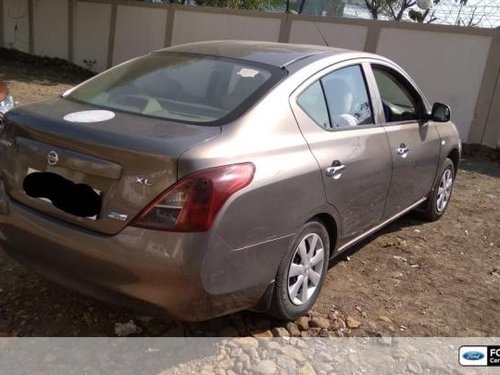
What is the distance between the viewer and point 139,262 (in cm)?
242

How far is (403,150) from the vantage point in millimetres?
4066

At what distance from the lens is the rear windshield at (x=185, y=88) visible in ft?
9.53

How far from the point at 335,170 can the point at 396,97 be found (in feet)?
5.44

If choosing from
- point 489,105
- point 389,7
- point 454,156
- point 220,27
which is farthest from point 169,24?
point 454,156

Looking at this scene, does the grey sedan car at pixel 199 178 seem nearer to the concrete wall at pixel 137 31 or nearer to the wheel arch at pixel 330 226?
the wheel arch at pixel 330 226

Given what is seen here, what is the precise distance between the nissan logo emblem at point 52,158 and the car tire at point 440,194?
360 centimetres

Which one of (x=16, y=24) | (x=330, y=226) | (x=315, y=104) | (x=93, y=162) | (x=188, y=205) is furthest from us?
(x=16, y=24)

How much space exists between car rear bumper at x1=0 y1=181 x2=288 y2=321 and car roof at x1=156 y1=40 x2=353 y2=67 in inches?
48.5

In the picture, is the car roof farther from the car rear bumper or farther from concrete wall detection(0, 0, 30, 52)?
concrete wall detection(0, 0, 30, 52)

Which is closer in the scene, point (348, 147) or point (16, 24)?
point (348, 147)

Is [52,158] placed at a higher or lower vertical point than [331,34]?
lower

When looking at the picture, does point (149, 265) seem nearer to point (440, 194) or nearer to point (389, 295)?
point (389, 295)

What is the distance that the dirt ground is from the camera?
3.06 meters

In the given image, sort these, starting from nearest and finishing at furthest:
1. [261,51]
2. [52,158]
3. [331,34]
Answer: [52,158] < [261,51] < [331,34]
